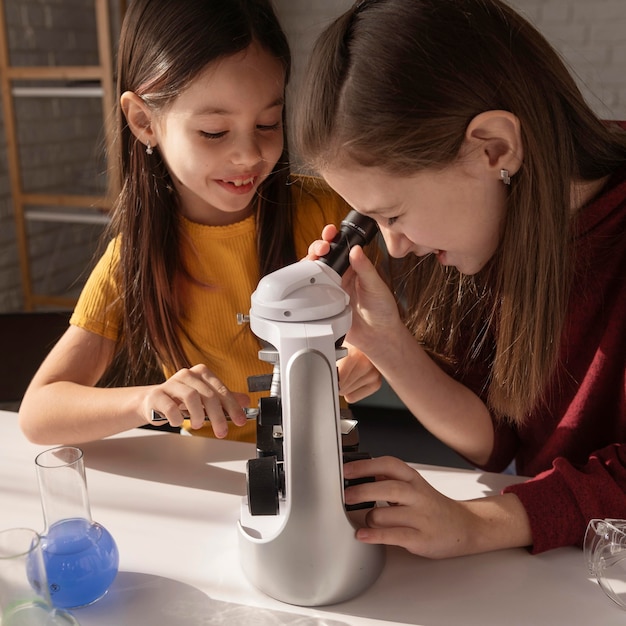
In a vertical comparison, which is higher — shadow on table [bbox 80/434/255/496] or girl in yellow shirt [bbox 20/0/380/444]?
girl in yellow shirt [bbox 20/0/380/444]

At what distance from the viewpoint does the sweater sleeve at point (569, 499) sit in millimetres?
842

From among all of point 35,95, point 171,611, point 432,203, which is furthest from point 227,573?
point 35,95

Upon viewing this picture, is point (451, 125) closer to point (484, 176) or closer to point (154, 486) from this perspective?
point (484, 176)

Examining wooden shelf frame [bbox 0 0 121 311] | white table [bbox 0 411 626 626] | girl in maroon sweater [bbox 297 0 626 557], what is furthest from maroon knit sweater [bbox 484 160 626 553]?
wooden shelf frame [bbox 0 0 121 311]

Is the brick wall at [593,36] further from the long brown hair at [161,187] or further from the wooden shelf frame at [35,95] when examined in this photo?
the long brown hair at [161,187]

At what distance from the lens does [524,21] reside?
0.88 meters

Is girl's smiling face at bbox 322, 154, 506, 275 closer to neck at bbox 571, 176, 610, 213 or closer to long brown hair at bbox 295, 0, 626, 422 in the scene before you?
long brown hair at bbox 295, 0, 626, 422

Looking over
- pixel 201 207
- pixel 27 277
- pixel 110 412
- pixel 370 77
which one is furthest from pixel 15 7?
pixel 370 77

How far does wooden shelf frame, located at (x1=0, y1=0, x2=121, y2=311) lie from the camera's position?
9.36ft

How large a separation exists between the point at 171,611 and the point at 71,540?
0.41 feet

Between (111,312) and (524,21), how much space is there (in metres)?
0.80

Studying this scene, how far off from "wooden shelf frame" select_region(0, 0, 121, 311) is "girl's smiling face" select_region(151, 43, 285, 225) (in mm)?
1541

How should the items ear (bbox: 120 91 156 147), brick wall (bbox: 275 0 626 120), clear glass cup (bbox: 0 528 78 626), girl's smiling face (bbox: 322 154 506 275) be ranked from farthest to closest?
brick wall (bbox: 275 0 626 120) → ear (bbox: 120 91 156 147) → girl's smiling face (bbox: 322 154 506 275) → clear glass cup (bbox: 0 528 78 626)

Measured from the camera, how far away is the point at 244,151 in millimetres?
1188
